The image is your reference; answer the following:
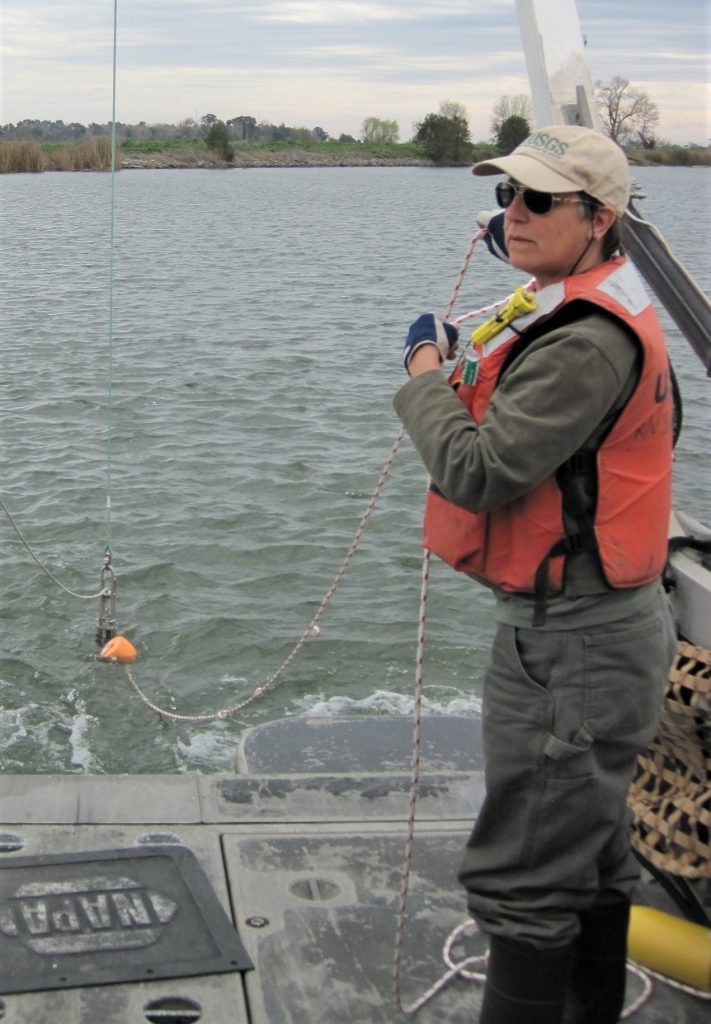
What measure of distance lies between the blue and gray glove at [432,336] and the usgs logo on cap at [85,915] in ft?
5.15

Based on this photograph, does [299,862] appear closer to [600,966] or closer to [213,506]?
[600,966]

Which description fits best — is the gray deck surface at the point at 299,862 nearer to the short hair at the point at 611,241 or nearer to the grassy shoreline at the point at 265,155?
the short hair at the point at 611,241

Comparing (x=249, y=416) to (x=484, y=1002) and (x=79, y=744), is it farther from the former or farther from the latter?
(x=484, y=1002)

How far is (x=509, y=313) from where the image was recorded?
2.67 metres

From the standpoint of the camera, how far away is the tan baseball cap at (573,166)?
101 inches

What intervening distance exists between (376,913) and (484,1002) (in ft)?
2.44

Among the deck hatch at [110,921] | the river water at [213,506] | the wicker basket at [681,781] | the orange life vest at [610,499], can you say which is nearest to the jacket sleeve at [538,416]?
the orange life vest at [610,499]

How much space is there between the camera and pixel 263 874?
11.9 feet

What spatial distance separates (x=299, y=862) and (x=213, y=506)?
7.62m

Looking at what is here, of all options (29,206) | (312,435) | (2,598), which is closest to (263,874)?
(2,598)

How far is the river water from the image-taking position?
7.58 metres

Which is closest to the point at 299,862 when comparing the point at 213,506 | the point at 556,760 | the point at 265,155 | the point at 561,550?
the point at 556,760

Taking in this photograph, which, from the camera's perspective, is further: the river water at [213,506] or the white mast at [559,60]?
the river water at [213,506]

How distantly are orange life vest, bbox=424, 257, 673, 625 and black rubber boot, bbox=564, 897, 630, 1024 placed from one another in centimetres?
72
